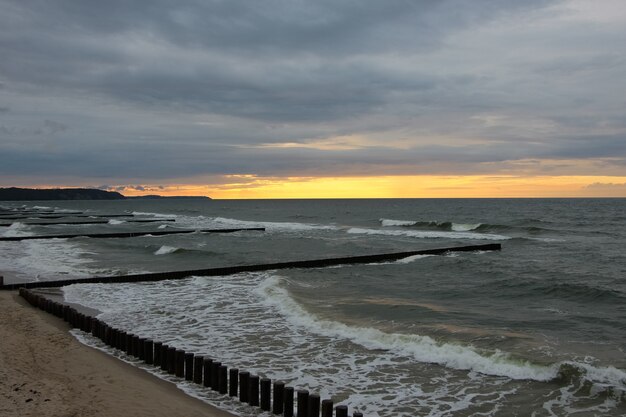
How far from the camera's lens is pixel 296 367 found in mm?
10859

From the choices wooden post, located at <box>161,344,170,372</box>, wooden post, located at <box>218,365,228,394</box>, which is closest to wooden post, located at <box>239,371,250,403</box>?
wooden post, located at <box>218,365,228,394</box>

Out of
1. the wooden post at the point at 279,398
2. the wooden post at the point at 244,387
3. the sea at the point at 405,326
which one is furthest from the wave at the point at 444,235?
the wooden post at the point at 279,398

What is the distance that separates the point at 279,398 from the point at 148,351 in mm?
3975

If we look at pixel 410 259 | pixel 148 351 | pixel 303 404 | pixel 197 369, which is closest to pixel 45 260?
pixel 410 259

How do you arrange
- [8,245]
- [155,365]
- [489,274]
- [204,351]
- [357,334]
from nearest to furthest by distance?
[155,365], [204,351], [357,334], [489,274], [8,245]

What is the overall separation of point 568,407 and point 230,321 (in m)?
8.96

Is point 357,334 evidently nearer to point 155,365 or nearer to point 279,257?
point 155,365

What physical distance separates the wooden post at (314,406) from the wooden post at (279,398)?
635 millimetres

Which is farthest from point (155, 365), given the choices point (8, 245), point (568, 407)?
point (8, 245)

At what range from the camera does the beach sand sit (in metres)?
8.10

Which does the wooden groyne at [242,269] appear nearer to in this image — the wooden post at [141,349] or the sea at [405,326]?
the sea at [405,326]

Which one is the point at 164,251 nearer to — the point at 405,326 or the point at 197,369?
the point at 405,326

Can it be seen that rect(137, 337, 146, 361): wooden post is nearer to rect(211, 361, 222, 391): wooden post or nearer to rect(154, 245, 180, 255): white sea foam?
rect(211, 361, 222, 391): wooden post

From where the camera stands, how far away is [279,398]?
8156 millimetres
